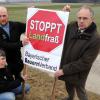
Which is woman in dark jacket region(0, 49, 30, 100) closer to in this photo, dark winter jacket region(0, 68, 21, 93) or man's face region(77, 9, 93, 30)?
dark winter jacket region(0, 68, 21, 93)

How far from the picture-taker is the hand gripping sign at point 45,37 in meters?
5.14

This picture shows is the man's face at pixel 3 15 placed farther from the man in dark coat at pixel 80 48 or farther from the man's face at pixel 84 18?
the man's face at pixel 84 18

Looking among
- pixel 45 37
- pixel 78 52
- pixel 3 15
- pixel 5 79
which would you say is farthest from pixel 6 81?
pixel 78 52

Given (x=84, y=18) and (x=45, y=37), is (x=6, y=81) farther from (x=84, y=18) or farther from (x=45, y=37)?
(x=84, y=18)

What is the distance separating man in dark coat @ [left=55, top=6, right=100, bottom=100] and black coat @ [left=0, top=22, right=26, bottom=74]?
0.80 meters

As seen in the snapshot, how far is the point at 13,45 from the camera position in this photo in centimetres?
541

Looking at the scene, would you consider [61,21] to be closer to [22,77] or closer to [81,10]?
[81,10]

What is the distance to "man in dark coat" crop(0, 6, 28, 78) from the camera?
5402 mm

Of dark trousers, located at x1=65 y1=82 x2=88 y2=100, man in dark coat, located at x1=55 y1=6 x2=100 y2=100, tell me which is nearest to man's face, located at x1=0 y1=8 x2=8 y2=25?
man in dark coat, located at x1=55 y1=6 x2=100 y2=100

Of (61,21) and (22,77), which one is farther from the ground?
(61,21)

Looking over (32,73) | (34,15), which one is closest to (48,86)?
(32,73)

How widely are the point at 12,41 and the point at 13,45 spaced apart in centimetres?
16

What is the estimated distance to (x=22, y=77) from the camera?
18.6 feet

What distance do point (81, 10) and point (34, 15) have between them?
2.77 ft
